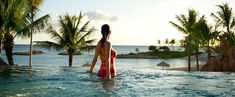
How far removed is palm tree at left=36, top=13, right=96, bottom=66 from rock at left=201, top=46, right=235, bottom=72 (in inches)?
443

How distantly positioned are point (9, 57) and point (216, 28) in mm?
20444

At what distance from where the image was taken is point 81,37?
121 feet

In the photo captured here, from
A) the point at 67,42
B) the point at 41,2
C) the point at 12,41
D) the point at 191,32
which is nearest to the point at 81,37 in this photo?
the point at 67,42

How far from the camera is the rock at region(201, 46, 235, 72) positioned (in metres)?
30.5

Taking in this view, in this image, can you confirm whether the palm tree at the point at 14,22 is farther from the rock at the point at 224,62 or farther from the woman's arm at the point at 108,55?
the woman's arm at the point at 108,55

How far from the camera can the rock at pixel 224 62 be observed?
100ft

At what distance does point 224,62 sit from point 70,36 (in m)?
13.9

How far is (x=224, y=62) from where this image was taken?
31406 mm

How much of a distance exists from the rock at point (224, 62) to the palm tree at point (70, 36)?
11.2 meters

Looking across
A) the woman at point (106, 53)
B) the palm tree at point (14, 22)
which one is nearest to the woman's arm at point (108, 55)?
the woman at point (106, 53)

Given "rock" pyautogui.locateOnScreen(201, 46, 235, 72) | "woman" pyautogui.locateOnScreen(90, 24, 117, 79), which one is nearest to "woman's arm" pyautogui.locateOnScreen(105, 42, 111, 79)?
"woman" pyautogui.locateOnScreen(90, 24, 117, 79)

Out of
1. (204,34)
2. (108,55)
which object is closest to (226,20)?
(204,34)

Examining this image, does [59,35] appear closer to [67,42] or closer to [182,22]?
[67,42]

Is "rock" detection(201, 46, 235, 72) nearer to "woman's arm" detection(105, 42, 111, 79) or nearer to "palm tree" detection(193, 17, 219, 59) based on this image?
"palm tree" detection(193, 17, 219, 59)
